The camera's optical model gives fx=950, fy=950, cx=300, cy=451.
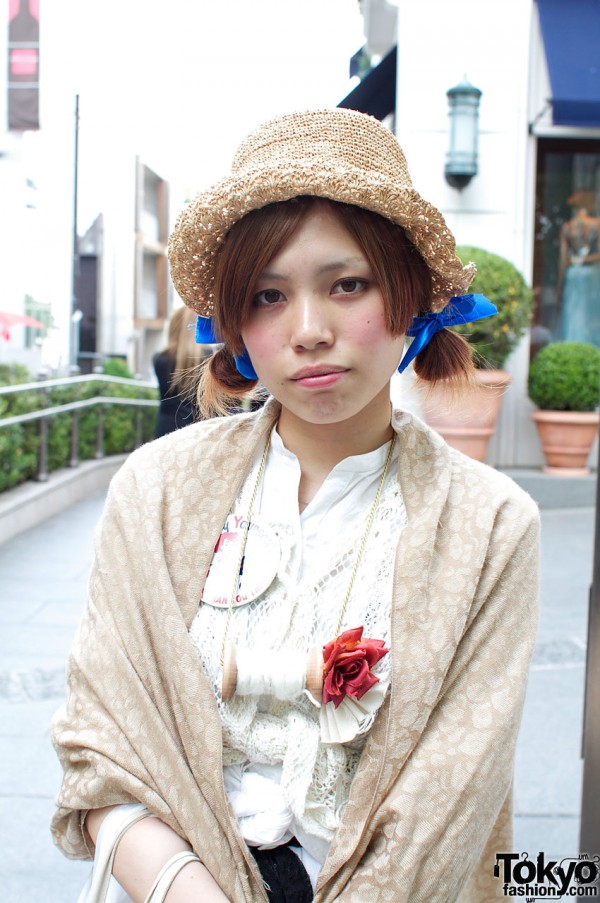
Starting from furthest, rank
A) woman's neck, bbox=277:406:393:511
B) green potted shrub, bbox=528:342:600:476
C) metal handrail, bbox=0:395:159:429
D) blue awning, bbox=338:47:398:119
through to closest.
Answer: green potted shrub, bbox=528:342:600:476
metal handrail, bbox=0:395:159:429
blue awning, bbox=338:47:398:119
woman's neck, bbox=277:406:393:511

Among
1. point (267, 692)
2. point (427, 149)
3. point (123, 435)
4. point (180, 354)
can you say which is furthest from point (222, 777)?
point (123, 435)

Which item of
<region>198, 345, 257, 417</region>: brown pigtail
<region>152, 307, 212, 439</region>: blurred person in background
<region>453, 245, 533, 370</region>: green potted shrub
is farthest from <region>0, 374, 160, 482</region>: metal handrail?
<region>198, 345, 257, 417</region>: brown pigtail

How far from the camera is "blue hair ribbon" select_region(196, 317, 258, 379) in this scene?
156 centimetres

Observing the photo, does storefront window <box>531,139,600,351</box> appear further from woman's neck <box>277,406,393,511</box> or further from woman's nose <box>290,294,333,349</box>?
woman's nose <box>290,294,333,349</box>

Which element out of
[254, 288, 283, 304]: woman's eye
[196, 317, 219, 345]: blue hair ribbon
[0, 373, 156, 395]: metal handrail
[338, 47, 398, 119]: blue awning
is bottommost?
[0, 373, 156, 395]: metal handrail

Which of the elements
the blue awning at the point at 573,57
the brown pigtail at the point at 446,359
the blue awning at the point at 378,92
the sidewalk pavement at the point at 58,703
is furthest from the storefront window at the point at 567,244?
the brown pigtail at the point at 446,359

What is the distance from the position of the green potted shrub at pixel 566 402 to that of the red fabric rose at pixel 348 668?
6595 millimetres

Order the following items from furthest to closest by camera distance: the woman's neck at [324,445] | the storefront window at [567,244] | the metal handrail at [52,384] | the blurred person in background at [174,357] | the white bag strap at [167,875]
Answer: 1. the storefront window at [567,244]
2. the metal handrail at [52,384]
3. the blurred person in background at [174,357]
4. the woman's neck at [324,445]
5. the white bag strap at [167,875]

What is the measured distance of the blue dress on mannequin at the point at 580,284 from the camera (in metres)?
8.52

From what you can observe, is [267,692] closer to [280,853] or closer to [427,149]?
[280,853]

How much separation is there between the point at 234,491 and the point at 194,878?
1.83 ft

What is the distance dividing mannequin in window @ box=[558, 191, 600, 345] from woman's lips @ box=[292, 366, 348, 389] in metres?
7.70

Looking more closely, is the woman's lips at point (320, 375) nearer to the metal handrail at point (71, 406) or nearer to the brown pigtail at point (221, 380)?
the brown pigtail at point (221, 380)

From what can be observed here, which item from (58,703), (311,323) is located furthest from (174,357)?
(311,323)
